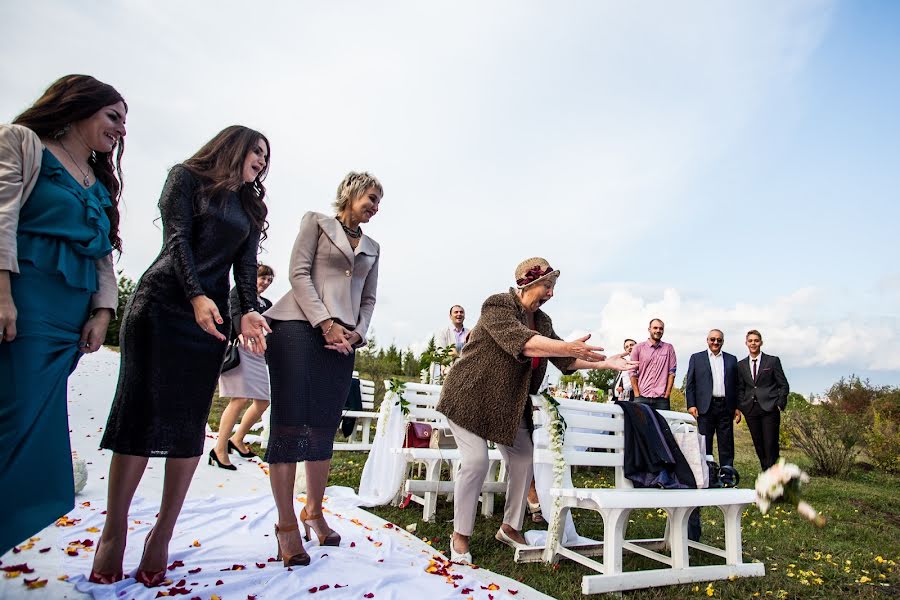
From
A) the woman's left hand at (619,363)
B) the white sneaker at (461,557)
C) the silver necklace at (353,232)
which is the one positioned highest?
the silver necklace at (353,232)

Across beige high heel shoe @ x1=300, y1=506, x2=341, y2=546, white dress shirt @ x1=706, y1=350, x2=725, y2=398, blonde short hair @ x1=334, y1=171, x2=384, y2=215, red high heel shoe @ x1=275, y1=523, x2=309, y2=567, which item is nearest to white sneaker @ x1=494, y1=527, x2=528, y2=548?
beige high heel shoe @ x1=300, y1=506, x2=341, y2=546

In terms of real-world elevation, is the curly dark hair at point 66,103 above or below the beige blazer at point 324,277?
above

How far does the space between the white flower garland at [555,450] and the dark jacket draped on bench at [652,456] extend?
0.62 meters

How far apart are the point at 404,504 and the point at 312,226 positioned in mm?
3207

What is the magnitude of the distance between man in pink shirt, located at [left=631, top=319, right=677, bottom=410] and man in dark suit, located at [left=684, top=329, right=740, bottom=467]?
13.0 inches

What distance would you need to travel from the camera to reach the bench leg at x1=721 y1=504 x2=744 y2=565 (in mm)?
4090

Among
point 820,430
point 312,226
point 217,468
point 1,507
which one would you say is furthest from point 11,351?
point 820,430

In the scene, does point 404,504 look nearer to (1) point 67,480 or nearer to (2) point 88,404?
(1) point 67,480

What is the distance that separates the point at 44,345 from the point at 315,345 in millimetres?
1370

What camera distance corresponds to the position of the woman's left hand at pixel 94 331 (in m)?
2.43

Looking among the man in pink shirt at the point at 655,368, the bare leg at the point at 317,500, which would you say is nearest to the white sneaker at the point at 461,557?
the bare leg at the point at 317,500

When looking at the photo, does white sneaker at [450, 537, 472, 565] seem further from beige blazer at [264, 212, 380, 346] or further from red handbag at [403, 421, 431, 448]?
red handbag at [403, 421, 431, 448]

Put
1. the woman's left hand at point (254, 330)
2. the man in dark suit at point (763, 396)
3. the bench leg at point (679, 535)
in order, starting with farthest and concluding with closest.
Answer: the man in dark suit at point (763, 396) → the bench leg at point (679, 535) → the woman's left hand at point (254, 330)

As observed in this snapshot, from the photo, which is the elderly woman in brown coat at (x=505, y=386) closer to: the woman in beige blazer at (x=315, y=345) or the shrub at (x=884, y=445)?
the woman in beige blazer at (x=315, y=345)
